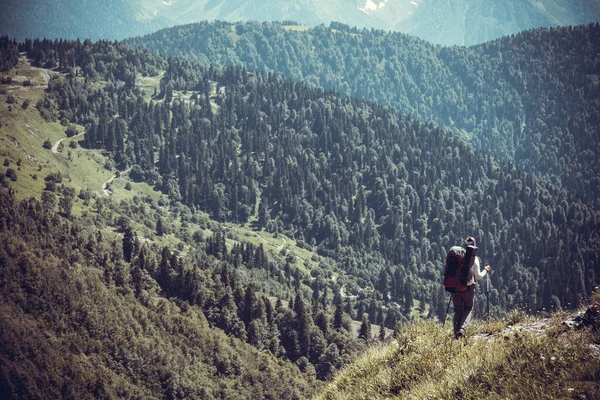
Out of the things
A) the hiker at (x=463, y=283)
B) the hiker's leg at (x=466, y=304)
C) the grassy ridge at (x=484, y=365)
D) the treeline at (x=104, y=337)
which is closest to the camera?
the grassy ridge at (x=484, y=365)

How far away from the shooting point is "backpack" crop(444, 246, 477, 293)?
23.7 meters

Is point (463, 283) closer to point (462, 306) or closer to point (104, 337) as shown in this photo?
point (462, 306)

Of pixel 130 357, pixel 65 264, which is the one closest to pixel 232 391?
pixel 130 357

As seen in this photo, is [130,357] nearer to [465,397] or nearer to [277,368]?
[277,368]

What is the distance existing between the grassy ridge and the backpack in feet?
6.31

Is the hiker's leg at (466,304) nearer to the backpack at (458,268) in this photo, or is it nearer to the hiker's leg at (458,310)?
the hiker's leg at (458,310)

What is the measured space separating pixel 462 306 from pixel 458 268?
1.70m

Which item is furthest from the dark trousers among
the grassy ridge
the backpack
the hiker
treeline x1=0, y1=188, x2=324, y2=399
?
treeline x1=0, y1=188, x2=324, y2=399

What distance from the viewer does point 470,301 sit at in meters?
23.7

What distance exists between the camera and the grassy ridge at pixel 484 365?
15836 mm

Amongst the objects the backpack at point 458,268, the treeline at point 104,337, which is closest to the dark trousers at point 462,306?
the backpack at point 458,268

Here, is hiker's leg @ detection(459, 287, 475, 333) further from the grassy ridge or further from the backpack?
the grassy ridge

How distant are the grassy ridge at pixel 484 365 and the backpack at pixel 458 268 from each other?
1.92 metres

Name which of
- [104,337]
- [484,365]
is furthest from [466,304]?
[104,337]
